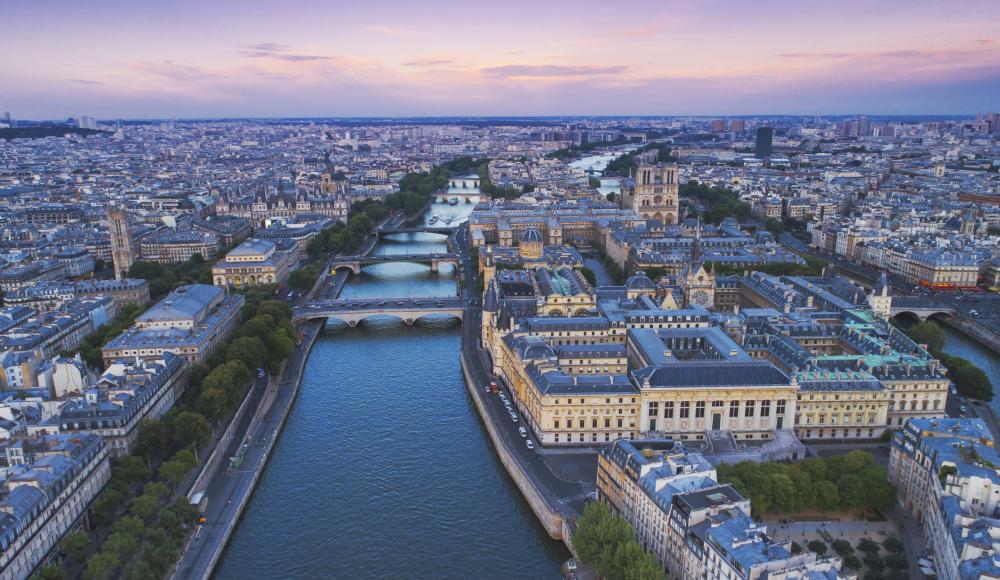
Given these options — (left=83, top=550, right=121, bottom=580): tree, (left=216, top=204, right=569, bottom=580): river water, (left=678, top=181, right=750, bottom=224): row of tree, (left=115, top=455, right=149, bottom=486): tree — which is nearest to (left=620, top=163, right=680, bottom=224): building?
(left=678, top=181, right=750, bottom=224): row of tree

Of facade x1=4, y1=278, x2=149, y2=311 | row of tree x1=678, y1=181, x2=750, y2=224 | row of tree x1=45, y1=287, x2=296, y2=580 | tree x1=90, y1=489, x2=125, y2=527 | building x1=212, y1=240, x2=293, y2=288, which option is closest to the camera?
row of tree x1=45, y1=287, x2=296, y2=580

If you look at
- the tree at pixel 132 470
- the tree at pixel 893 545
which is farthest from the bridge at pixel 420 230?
the tree at pixel 893 545

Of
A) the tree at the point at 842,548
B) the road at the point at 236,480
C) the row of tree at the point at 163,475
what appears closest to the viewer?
the row of tree at the point at 163,475

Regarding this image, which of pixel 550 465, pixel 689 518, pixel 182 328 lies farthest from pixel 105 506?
pixel 689 518

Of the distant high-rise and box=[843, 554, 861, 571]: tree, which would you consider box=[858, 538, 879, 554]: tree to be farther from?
the distant high-rise

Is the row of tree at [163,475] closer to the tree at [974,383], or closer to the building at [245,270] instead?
the building at [245,270]

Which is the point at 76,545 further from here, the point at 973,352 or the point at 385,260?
the point at 973,352
